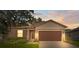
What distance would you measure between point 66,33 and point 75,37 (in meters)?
0.17

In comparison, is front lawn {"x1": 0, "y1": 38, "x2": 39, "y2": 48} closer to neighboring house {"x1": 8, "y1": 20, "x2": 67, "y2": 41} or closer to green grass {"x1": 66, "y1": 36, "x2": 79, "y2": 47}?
neighboring house {"x1": 8, "y1": 20, "x2": 67, "y2": 41}

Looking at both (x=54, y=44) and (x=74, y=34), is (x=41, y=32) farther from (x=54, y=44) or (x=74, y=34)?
(x=74, y=34)

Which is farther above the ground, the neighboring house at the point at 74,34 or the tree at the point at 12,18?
the tree at the point at 12,18

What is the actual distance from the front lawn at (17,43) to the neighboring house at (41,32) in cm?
7

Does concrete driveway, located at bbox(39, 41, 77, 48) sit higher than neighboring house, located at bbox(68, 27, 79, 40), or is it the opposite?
neighboring house, located at bbox(68, 27, 79, 40)

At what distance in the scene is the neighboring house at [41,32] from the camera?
2.70 metres

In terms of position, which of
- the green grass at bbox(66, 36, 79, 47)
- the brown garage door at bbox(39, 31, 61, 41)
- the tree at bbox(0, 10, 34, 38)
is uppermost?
the tree at bbox(0, 10, 34, 38)

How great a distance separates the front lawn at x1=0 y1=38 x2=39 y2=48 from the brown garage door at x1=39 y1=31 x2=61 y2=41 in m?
0.17

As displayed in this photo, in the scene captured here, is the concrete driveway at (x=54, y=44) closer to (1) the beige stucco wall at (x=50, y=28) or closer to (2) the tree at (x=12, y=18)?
(1) the beige stucco wall at (x=50, y=28)

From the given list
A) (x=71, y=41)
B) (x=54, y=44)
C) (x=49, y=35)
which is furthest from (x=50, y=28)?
(x=71, y=41)

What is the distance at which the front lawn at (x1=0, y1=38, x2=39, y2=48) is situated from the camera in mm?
2709

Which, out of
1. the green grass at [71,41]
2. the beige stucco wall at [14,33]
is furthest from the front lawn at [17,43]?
the green grass at [71,41]

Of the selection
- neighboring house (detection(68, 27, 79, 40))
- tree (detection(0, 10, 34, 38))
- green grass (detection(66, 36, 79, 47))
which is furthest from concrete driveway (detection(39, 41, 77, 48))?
tree (detection(0, 10, 34, 38))
